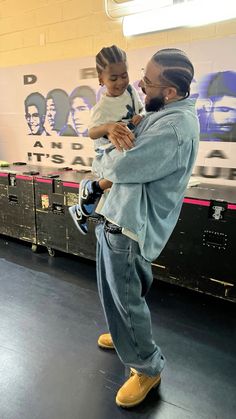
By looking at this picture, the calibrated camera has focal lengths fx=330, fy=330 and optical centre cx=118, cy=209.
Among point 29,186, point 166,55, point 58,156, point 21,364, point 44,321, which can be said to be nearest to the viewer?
point 166,55

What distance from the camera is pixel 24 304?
7.46 ft

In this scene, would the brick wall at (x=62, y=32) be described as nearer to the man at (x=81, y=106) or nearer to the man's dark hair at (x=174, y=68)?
the man at (x=81, y=106)

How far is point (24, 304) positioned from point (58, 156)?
1.59 meters

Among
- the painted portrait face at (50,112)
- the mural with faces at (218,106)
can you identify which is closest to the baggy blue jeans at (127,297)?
the mural with faces at (218,106)

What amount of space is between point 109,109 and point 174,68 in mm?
372

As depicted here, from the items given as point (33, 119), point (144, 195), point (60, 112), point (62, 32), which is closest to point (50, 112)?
point (60, 112)

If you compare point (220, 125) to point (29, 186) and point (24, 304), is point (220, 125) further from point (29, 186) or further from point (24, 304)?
point (24, 304)

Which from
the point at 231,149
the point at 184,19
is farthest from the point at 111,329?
the point at 184,19

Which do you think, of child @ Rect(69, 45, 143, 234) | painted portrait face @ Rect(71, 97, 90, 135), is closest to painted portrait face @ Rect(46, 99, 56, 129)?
painted portrait face @ Rect(71, 97, 90, 135)

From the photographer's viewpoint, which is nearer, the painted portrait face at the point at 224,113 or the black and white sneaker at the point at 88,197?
the black and white sneaker at the point at 88,197

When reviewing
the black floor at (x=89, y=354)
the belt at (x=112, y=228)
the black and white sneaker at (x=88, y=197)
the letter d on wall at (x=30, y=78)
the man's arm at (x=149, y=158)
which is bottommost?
the black floor at (x=89, y=354)

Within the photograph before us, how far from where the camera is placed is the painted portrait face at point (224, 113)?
229 cm

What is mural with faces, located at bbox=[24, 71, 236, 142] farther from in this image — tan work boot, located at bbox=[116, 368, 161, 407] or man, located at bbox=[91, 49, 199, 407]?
tan work boot, located at bbox=[116, 368, 161, 407]

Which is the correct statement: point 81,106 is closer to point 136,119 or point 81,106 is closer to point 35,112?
point 35,112
